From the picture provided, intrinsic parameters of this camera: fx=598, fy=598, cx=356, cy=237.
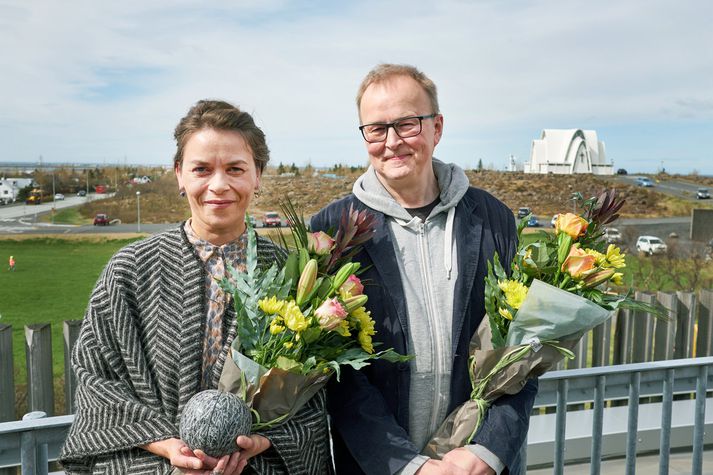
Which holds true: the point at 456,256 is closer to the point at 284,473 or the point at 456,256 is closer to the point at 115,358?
the point at 284,473

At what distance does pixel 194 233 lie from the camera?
1.80 meters

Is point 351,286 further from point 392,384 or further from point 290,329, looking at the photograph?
point 392,384

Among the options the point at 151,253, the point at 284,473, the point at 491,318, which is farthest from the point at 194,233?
the point at 491,318

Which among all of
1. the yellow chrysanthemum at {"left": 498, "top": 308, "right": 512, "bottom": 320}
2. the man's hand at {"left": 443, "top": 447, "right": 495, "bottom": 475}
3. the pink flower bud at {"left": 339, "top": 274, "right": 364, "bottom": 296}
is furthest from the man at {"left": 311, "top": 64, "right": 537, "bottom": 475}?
the pink flower bud at {"left": 339, "top": 274, "right": 364, "bottom": 296}

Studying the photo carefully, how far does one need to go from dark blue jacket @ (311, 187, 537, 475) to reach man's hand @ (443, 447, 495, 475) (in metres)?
0.05

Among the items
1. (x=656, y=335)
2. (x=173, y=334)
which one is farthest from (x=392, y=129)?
(x=656, y=335)

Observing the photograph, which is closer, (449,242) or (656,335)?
(449,242)

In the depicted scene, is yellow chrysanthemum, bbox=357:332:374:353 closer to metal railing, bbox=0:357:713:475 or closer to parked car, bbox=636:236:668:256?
metal railing, bbox=0:357:713:475

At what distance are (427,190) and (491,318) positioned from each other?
498mm

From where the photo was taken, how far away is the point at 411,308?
75.1 inches

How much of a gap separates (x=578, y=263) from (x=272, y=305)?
2.97 ft

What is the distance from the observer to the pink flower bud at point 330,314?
1491 mm

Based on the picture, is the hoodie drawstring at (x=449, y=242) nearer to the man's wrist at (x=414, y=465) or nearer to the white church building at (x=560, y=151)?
the man's wrist at (x=414, y=465)

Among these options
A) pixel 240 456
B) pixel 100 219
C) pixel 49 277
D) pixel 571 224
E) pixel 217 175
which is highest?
pixel 217 175
